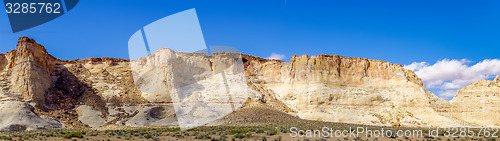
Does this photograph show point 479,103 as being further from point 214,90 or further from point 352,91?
point 214,90

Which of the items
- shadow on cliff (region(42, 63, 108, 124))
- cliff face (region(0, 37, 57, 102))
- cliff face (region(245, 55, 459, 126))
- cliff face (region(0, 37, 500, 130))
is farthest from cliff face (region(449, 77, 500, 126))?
cliff face (region(0, 37, 57, 102))

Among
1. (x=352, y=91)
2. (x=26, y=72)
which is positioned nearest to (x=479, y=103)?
(x=352, y=91)

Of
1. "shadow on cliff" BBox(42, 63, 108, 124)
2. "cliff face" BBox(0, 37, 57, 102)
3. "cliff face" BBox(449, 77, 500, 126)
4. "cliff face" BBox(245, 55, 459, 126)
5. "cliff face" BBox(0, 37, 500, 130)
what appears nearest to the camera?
"cliff face" BBox(0, 37, 57, 102)

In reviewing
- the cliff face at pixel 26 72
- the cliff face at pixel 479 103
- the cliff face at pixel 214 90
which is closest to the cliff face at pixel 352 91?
the cliff face at pixel 214 90

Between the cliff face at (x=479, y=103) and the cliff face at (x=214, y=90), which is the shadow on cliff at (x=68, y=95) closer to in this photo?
the cliff face at (x=214, y=90)

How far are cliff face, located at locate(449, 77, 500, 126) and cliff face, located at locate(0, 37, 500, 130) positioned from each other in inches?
5.0

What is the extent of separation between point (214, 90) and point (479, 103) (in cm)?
3853

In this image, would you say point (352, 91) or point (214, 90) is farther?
point (214, 90)

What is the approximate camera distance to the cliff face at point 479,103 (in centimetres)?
5056

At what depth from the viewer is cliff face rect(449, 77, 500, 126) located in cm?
5056

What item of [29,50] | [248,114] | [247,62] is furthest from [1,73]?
[247,62]

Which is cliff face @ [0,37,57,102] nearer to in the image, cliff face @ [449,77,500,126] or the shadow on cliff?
the shadow on cliff

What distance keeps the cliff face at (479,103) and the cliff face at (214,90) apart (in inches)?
5.0

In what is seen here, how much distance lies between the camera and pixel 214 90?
183 ft
